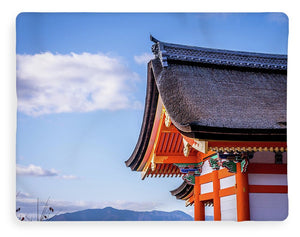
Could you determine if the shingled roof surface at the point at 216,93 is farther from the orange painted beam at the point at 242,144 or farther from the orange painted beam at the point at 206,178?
the orange painted beam at the point at 206,178

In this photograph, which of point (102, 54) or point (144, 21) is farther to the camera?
point (102, 54)

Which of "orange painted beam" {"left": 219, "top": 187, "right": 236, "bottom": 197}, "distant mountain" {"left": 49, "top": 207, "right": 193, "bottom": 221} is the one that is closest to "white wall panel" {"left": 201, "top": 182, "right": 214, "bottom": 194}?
"orange painted beam" {"left": 219, "top": 187, "right": 236, "bottom": 197}

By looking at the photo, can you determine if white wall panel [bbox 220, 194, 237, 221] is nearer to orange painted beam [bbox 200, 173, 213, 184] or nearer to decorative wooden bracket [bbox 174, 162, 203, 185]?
orange painted beam [bbox 200, 173, 213, 184]

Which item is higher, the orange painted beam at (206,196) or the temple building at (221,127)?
the temple building at (221,127)

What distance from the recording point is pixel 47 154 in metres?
4.42

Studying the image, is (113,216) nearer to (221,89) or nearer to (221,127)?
(221,127)

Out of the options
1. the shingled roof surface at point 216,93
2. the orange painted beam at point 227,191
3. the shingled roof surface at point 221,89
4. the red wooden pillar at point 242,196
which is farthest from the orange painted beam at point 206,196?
the shingled roof surface at point 221,89

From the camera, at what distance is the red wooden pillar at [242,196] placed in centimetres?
396

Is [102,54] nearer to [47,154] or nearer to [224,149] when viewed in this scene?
[47,154]

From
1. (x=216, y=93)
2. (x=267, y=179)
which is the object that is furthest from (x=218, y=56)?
(x=267, y=179)

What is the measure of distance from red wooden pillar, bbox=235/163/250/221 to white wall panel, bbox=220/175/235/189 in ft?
0.53

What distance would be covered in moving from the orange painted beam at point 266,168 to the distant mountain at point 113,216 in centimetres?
91
